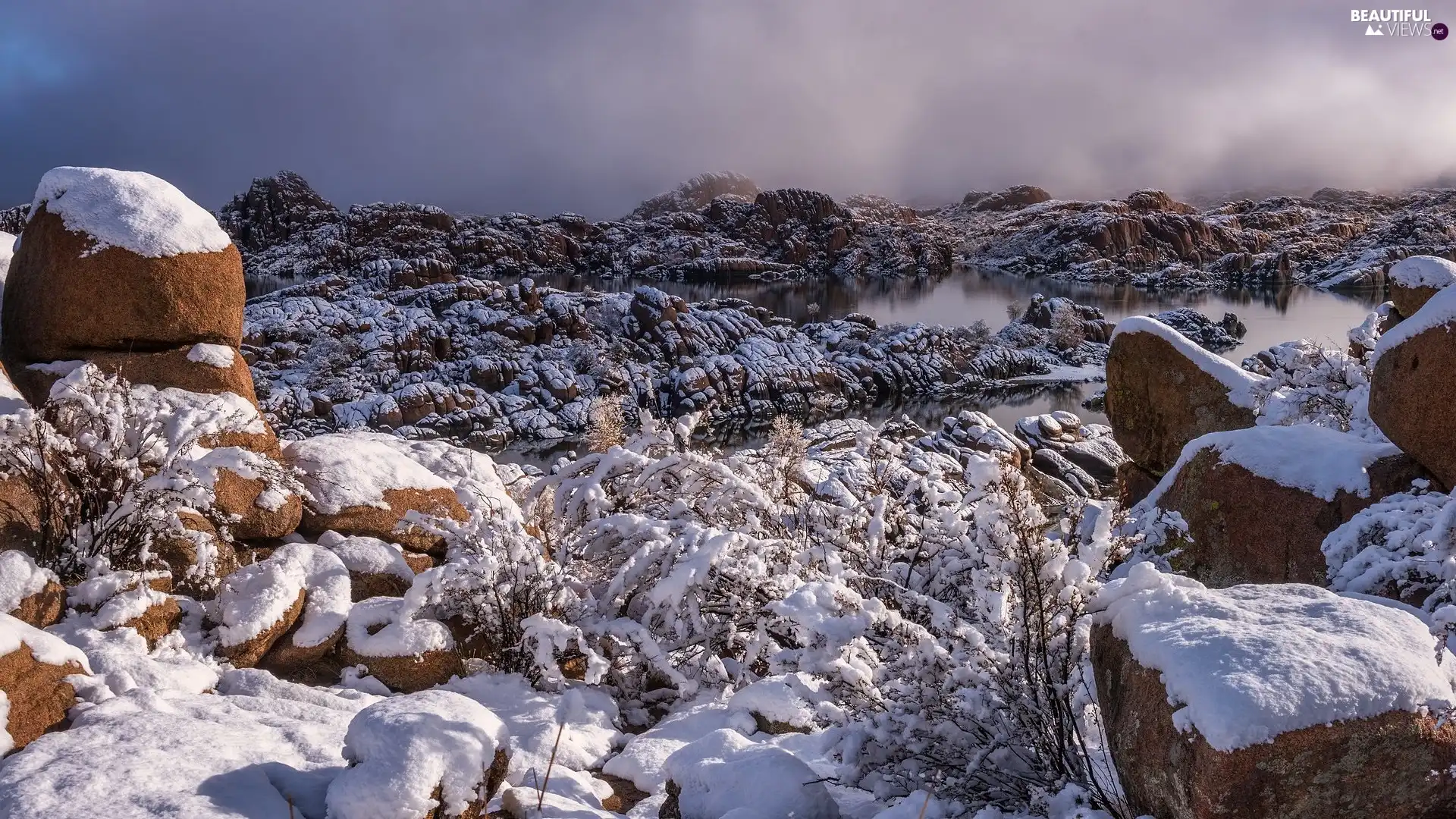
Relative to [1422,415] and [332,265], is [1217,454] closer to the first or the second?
[1422,415]

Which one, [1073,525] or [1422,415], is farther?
[1422,415]

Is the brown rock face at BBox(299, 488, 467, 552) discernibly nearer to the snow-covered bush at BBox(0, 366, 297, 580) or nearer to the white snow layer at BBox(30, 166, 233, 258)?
the snow-covered bush at BBox(0, 366, 297, 580)

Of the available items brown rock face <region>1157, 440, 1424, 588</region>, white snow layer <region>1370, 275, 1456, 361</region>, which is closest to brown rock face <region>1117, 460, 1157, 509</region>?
brown rock face <region>1157, 440, 1424, 588</region>

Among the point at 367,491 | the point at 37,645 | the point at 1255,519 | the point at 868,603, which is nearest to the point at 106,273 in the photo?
the point at 367,491

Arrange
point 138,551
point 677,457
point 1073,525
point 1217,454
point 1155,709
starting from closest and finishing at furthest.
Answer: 1. point 1155,709
2. point 1073,525
3. point 138,551
4. point 677,457
5. point 1217,454

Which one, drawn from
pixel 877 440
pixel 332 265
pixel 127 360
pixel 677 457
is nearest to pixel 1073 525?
pixel 677 457

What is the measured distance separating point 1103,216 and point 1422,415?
210 m

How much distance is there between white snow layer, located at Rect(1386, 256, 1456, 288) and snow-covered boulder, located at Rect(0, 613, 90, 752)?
14.4 metres

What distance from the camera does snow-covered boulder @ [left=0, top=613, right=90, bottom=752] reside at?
3838 millimetres

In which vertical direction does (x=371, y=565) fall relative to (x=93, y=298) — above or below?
below

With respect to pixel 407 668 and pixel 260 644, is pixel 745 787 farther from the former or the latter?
pixel 260 644

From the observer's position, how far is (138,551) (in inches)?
231

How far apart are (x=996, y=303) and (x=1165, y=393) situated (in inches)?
4903

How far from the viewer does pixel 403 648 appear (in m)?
5.91
